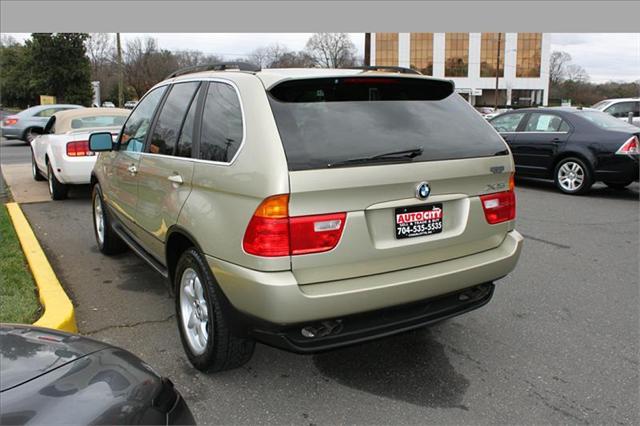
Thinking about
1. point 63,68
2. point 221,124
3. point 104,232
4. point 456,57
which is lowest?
point 104,232

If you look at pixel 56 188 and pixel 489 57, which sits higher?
pixel 489 57

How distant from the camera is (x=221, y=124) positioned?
3141mm

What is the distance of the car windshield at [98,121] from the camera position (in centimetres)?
941

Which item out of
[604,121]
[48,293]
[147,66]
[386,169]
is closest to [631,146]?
[604,121]

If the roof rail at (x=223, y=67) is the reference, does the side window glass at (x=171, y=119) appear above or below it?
below

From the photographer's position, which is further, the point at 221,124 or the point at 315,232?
the point at 221,124

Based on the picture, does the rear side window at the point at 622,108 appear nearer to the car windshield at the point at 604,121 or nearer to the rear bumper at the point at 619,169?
the car windshield at the point at 604,121

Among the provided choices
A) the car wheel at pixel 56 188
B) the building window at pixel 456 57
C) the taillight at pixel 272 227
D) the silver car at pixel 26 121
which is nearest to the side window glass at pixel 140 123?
the taillight at pixel 272 227

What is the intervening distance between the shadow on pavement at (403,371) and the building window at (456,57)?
86.6m

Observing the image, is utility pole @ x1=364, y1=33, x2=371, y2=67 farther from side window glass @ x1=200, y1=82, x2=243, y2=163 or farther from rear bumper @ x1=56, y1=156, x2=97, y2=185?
side window glass @ x1=200, y1=82, x2=243, y2=163

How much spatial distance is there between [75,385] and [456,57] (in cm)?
9088

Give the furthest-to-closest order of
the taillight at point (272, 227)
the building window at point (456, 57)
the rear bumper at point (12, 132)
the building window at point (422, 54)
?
the building window at point (456, 57), the building window at point (422, 54), the rear bumper at point (12, 132), the taillight at point (272, 227)

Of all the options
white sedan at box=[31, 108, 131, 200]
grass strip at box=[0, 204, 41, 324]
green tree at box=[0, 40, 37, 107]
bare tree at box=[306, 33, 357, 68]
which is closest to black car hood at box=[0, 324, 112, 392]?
grass strip at box=[0, 204, 41, 324]

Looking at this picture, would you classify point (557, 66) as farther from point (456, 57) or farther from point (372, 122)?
point (372, 122)
